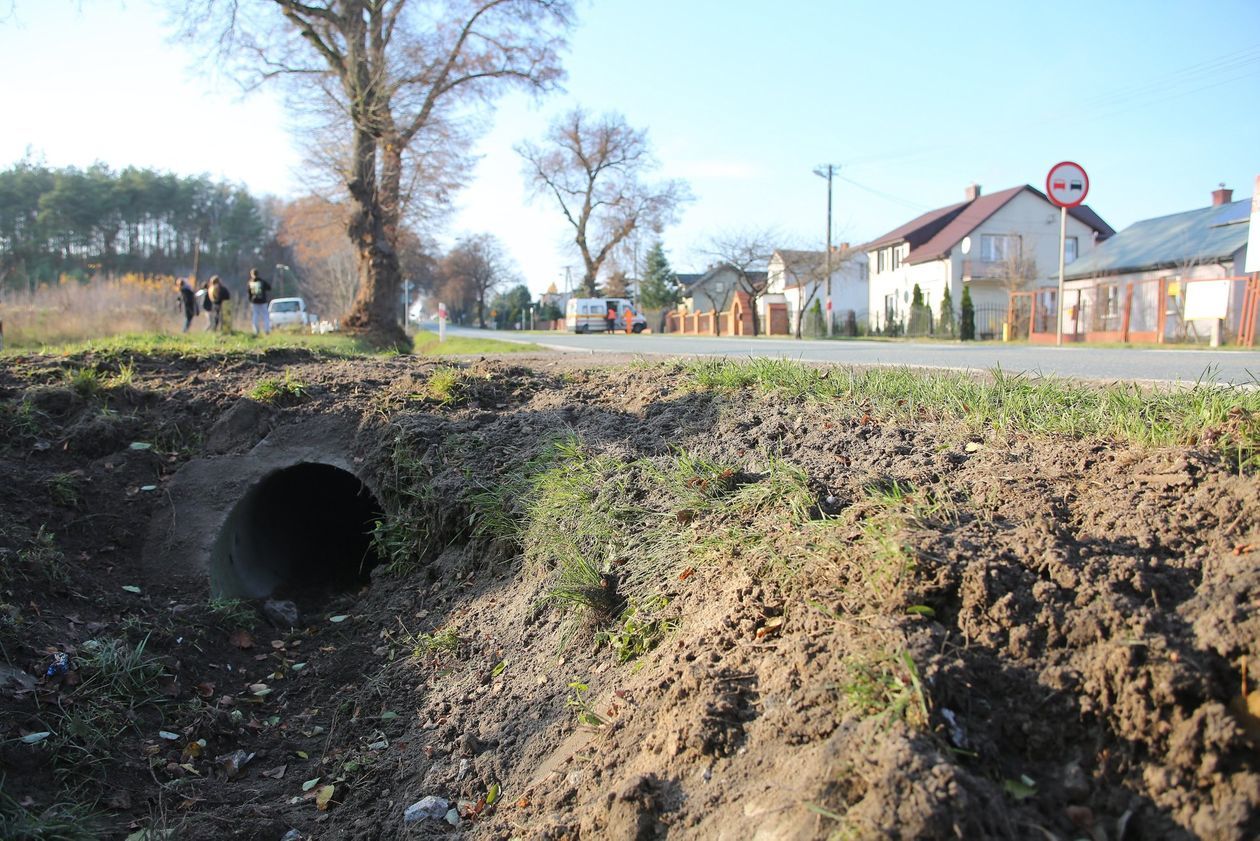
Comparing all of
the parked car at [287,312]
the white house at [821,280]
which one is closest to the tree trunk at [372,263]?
the parked car at [287,312]

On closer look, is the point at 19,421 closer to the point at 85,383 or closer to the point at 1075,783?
the point at 85,383

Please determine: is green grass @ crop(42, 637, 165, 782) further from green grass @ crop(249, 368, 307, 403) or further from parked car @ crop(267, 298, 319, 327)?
parked car @ crop(267, 298, 319, 327)

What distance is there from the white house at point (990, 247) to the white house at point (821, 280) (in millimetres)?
3425

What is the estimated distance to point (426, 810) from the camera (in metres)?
3.20

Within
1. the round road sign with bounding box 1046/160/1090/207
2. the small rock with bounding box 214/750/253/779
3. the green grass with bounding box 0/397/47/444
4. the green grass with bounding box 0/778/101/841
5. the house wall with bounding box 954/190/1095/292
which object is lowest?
the small rock with bounding box 214/750/253/779

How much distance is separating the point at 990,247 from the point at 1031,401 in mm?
48353

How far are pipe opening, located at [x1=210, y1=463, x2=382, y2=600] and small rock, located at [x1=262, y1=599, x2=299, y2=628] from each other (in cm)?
Result: 31

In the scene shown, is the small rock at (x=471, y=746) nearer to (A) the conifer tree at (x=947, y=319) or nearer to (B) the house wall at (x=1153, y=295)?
(B) the house wall at (x=1153, y=295)

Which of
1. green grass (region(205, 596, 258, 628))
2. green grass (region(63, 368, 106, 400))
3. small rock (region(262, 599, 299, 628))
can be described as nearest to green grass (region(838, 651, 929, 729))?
green grass (region(205, 596, 258, 628))

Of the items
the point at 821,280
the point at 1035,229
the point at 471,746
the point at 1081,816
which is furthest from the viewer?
the point at 821,280

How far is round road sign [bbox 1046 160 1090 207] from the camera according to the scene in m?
16.1

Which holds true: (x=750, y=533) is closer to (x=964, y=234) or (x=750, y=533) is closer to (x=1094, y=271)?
(x=1094, y=271)

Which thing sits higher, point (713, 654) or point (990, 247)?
point (990, 247)

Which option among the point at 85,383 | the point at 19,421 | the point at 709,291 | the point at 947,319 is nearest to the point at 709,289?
the point at 709,291
